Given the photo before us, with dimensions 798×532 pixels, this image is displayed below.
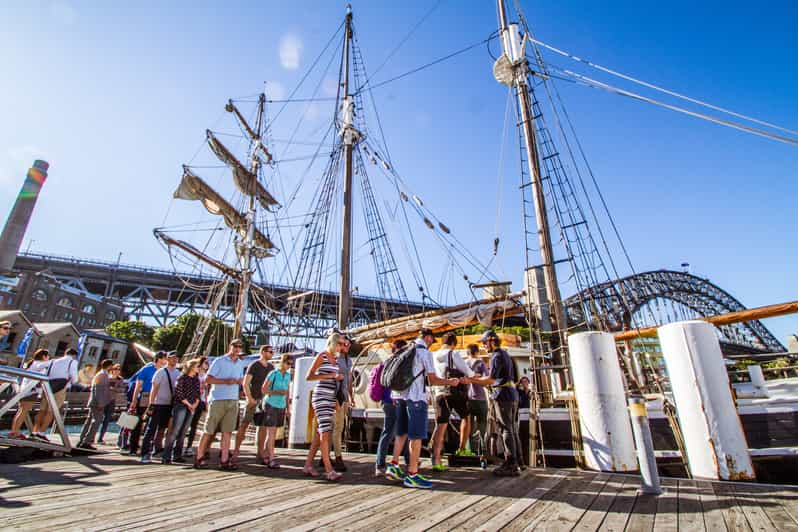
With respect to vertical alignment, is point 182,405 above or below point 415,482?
above

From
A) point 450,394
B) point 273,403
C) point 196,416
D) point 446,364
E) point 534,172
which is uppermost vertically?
point 534,172

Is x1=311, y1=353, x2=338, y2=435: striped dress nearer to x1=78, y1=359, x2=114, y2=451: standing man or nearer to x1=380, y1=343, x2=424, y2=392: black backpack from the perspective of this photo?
x1=380, y1=343, x2=424, y2=392: black backpack

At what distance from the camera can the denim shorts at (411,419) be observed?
3915 mm

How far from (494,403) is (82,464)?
555 centimetres

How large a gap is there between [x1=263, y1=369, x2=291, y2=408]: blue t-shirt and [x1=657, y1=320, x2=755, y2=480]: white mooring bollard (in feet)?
16.4

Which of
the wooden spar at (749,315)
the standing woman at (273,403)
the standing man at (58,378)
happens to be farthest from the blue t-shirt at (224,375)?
the wooden spar at (749,315)

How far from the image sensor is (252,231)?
3011 cm

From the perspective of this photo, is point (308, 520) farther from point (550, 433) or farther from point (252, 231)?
point (252, 231)

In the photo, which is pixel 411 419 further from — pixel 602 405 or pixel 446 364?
pixel 602 405

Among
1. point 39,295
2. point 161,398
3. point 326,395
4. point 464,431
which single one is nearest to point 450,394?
point 464,431

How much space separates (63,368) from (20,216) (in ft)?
224

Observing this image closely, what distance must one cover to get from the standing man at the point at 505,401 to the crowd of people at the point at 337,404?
0.01 m

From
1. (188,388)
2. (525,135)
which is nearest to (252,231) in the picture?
(525,135)

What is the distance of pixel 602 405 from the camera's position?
461cm
